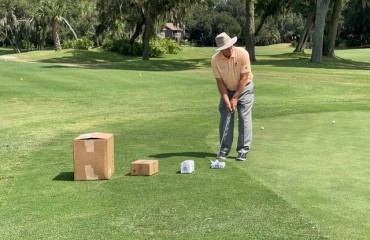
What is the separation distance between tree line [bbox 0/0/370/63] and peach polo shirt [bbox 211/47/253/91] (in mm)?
33969

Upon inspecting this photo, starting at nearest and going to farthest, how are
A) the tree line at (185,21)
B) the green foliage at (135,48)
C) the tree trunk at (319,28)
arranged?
the tree trunk at (319,28) → the tree line at (185,21) → the green foliage at (135,48)

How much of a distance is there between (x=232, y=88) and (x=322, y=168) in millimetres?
1994

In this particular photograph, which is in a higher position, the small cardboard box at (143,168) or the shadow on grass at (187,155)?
the small cardboard box at (143,168)

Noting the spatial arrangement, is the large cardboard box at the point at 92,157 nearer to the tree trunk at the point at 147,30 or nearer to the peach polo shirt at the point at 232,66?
the peach polo shirt at the point at 232,66

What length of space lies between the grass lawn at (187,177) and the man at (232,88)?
0.36 meters

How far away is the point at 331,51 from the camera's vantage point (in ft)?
169

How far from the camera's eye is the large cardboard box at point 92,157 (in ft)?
25.5

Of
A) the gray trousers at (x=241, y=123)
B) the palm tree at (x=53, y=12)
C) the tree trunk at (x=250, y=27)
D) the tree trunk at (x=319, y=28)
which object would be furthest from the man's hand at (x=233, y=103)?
the palm tree at (x=53, y=12)

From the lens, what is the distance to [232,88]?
9.27 metres

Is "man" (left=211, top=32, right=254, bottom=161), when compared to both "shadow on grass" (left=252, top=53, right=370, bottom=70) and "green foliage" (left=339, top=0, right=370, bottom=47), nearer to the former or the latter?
"shadow on grass" (left=252, top=53, right=370, bottom=70)

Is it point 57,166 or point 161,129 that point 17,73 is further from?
point 57,166

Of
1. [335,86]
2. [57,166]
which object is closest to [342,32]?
[335,86]

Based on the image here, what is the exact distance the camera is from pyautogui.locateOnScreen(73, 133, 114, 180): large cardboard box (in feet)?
25.5

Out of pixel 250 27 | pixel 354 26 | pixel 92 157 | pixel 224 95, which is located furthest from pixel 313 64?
pixel 354 26
